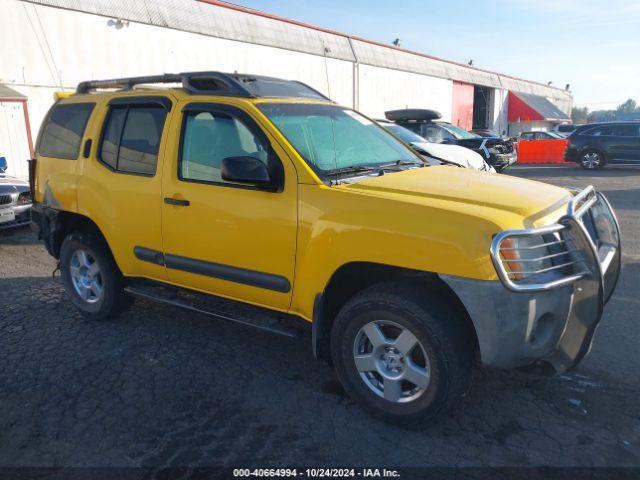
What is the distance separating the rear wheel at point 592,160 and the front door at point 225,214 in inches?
674

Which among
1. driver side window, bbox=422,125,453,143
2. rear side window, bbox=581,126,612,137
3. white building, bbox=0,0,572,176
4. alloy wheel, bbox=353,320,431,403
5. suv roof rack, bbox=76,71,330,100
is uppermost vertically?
white building, bbox=0,0,572,176

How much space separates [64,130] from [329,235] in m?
3.06

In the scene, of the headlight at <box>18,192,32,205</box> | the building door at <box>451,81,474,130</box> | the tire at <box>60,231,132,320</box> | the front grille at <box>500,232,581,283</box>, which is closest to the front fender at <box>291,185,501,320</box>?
the front grille at <box>500,232,581,283</box>

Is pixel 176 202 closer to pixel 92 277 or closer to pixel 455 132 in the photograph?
pixel 92 277

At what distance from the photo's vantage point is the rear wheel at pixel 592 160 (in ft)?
57.2

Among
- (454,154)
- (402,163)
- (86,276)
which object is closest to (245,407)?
(402,163)

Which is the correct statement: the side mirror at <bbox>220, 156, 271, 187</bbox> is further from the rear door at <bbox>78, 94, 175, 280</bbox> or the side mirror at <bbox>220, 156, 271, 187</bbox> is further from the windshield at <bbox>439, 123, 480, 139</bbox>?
the windshield at <bbox>439, 123, 480, 139</bbox>

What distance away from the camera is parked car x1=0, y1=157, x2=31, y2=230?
7918 millimetres

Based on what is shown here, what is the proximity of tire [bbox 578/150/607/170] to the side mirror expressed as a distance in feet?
56.8

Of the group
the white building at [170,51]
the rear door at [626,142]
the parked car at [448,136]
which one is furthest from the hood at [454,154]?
the rear door at [626,142]

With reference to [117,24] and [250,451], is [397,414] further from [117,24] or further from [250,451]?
[117,24]

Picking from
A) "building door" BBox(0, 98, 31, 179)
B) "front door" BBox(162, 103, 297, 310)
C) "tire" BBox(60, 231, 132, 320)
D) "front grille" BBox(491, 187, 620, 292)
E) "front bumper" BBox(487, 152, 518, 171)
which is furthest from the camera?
"front bumper" BBox(487, 152, 518, 171)

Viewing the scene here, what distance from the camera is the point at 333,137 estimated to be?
3.85m

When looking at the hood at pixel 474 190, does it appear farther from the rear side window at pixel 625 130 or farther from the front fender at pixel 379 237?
the rear side window at pixel 625 130
